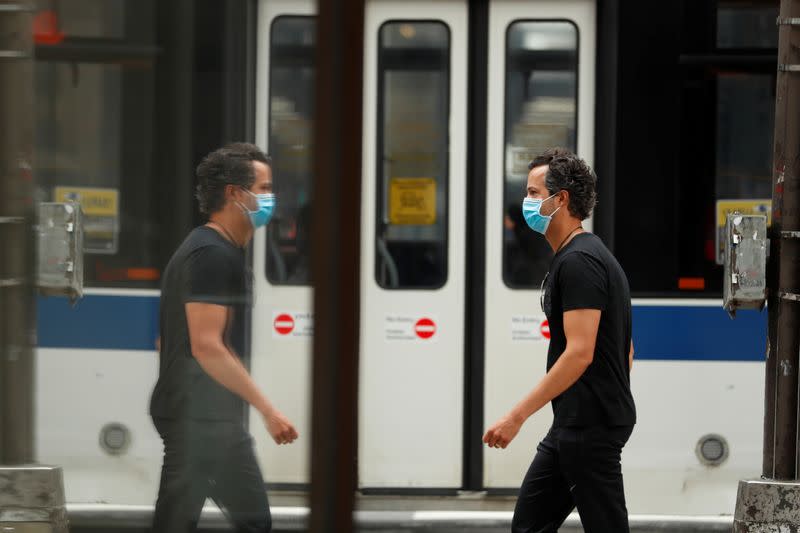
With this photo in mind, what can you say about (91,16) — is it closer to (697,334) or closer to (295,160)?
(295,160)

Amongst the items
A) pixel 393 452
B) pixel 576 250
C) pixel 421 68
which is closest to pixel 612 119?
pixel 421 68

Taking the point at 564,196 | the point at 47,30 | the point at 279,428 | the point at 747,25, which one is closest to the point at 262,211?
the point at 279,428

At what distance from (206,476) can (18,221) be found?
76cm

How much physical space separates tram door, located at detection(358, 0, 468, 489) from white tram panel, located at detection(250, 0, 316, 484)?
4.44 metres

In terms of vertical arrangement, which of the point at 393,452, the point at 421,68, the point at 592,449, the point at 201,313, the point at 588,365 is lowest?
the point at 393,452

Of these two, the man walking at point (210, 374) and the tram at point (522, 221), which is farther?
the tram at point (522, 221)

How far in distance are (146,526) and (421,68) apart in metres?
4.81

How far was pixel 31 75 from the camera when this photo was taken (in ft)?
7.25

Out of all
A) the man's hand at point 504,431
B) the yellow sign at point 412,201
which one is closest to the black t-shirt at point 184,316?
the man's hand at point 504,431

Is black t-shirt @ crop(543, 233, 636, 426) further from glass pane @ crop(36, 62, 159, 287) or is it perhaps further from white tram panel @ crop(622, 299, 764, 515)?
glass pane @ crop(36, 62, 159, 287)

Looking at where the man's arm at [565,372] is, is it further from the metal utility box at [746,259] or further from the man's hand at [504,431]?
the metal utility box at [746,259]

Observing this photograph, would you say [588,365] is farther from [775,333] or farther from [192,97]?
[192,97]

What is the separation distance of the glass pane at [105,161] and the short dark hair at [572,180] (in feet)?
7.98

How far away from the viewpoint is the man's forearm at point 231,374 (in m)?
1.87
